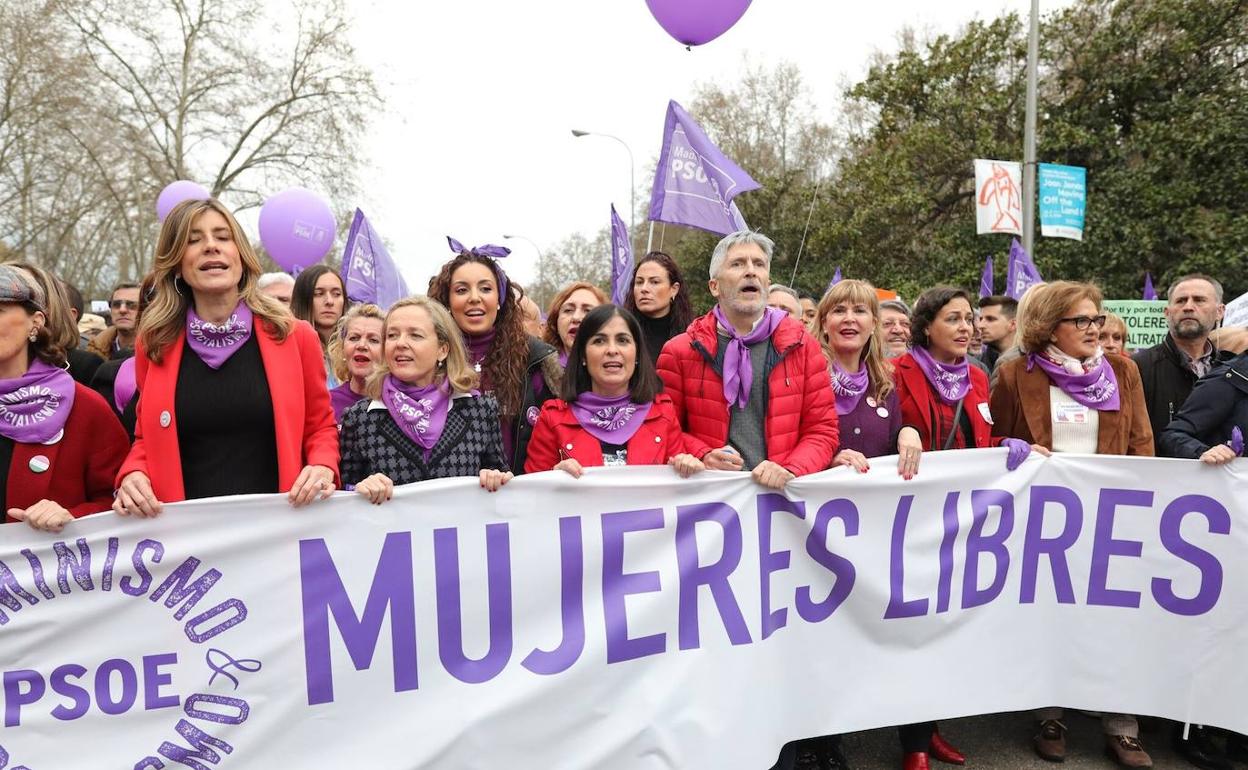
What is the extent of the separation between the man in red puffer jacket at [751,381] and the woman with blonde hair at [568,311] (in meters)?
1.31

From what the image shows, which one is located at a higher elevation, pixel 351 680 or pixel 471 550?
pixel 471 550

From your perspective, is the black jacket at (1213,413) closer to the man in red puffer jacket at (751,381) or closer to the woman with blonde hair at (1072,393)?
the woman with blonde hair at (1072,393)

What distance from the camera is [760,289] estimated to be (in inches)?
133

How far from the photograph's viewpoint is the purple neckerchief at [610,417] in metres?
3.29

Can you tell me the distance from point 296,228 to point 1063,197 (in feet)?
34.6

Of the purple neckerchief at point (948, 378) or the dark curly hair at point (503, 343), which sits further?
the purple neckerchief at point (948, 378)

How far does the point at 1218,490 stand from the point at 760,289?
1.97 m

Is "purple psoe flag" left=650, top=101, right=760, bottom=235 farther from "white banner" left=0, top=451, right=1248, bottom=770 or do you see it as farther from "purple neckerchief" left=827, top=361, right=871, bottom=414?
"white banner" left=0, top=451, right=1248, bottom=770

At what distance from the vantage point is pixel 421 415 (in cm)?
304

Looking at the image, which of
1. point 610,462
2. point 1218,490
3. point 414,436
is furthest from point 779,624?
point 1218,490

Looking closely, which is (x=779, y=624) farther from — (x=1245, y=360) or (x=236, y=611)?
(x=1245, y=360)

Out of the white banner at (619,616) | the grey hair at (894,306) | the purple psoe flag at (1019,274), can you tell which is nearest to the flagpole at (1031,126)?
the purple psoe flag at (1019,274)

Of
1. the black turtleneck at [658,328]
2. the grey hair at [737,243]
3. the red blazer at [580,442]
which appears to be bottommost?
the red blazer at [580,442]

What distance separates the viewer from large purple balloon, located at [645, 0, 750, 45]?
607cm
